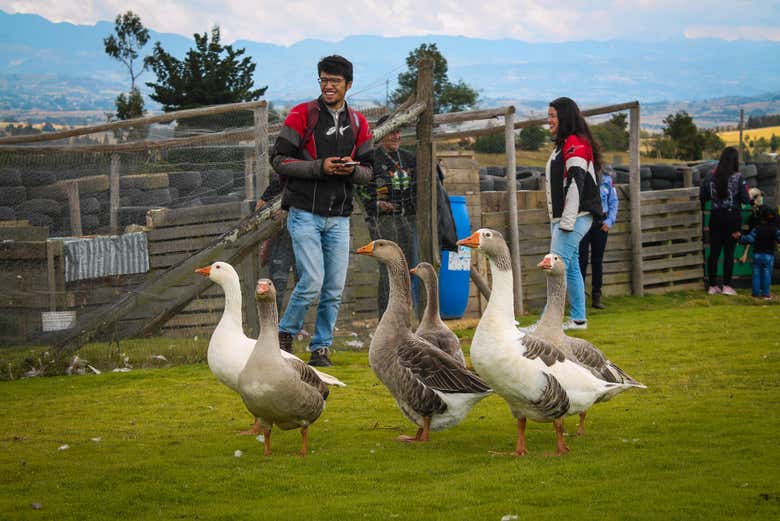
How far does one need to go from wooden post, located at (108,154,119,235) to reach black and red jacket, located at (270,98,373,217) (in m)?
2.45

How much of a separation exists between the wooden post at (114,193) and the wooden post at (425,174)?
3.83 meters

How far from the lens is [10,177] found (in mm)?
10781

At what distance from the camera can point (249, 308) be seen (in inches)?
457

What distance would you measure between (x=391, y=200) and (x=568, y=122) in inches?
98.2

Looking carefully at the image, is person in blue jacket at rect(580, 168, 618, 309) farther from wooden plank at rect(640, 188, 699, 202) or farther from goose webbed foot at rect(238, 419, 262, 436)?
goose webbed foot at rect(238, 419, 262, 436)

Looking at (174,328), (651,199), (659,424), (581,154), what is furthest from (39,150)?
(651,199)

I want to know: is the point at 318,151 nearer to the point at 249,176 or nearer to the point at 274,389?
the point at 249,176

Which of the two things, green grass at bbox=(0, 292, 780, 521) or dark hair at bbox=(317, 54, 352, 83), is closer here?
green grass at bbox=(0, 292, 780, 521)

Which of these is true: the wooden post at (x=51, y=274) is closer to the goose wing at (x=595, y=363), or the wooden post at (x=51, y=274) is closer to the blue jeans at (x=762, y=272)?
the goose wing at (x=595, y=363)

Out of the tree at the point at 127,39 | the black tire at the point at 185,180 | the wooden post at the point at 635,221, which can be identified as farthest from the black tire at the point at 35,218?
the tree at the point at 127,39

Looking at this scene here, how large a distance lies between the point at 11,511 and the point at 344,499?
2.03m

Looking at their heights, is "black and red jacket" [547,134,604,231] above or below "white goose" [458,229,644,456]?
above

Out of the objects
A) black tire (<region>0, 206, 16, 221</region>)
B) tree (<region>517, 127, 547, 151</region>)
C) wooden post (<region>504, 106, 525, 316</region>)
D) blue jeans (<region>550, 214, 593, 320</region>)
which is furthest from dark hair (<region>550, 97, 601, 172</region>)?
tree (<region>517, 127, 547, 151</region>)

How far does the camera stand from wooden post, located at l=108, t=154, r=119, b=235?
11266 millimetres
